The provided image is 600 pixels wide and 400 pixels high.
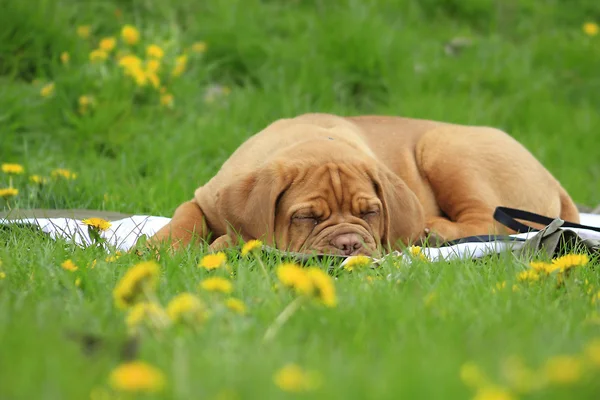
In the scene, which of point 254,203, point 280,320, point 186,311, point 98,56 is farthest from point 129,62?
point 186,311

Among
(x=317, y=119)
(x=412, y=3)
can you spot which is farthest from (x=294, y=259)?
(x=412, y=3)

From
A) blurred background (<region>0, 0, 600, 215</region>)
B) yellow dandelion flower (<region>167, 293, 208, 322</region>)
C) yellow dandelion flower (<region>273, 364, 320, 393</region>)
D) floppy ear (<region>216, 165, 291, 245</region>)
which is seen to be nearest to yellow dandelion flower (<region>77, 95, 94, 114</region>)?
blurred background (<region>0, 0, 600, 215</region>)

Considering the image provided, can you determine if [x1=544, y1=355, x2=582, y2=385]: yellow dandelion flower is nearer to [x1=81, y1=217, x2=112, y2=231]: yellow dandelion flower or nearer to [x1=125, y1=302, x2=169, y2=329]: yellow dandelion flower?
[x1=125, y1=302, x2=169, y2=329]: yellow dandelion flower

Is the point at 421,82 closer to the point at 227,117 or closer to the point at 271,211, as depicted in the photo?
the point at 227,117

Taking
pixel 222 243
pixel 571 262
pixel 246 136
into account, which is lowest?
pixel 246 136

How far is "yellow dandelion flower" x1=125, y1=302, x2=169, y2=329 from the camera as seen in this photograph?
223 cm

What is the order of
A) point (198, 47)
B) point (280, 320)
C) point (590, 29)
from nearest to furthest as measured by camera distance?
point (280, 320), point (198, 47), point (590, 29)

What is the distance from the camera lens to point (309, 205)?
400cm

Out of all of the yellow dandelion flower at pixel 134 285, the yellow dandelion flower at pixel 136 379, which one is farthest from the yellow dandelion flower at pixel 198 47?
the yellow dandelion flower at pixel 136 379

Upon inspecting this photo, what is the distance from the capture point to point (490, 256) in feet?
12.3

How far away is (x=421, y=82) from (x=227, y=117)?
194 cm

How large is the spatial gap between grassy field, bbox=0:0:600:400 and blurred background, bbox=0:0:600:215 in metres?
0.02

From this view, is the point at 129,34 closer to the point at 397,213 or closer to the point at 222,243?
the point at 222,243

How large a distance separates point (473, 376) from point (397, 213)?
7.91 ft
